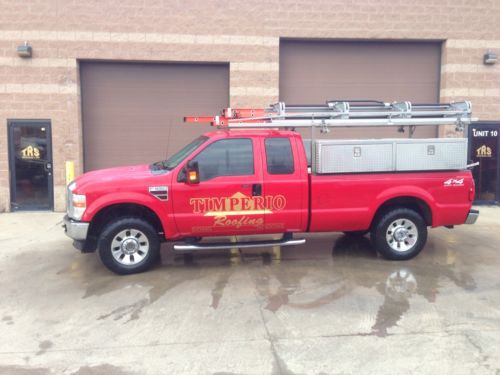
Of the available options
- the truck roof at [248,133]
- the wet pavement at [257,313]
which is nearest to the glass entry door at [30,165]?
the wet pavement at [257,313]

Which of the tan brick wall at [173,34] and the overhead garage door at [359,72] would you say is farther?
the overhead garage door at [359,72]

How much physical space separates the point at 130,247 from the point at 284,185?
2284 mm

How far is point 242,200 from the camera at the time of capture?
6.73 meters

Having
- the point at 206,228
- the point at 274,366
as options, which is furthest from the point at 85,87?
the point at 274,366

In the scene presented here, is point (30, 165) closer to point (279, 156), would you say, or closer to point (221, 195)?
point (221, 195)

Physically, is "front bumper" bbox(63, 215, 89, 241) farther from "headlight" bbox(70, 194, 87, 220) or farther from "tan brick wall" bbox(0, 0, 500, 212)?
"tan brick wall" bbox(0, 0, 500, 212)

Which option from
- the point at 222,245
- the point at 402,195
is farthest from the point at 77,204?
the point at 402,195

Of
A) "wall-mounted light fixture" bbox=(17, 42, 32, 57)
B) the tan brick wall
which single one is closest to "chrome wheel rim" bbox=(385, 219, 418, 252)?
the tan brick wall

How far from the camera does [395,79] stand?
12.6m

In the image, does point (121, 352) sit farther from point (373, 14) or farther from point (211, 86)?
point (373, 14)

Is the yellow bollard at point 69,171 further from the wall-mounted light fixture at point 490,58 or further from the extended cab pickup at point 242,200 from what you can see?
the wall-mounted light fixture at point 490,58

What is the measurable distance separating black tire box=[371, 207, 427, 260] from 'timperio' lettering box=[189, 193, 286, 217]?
5.21ft

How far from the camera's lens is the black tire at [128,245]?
6.59m

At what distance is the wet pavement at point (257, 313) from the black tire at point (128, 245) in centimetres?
17
